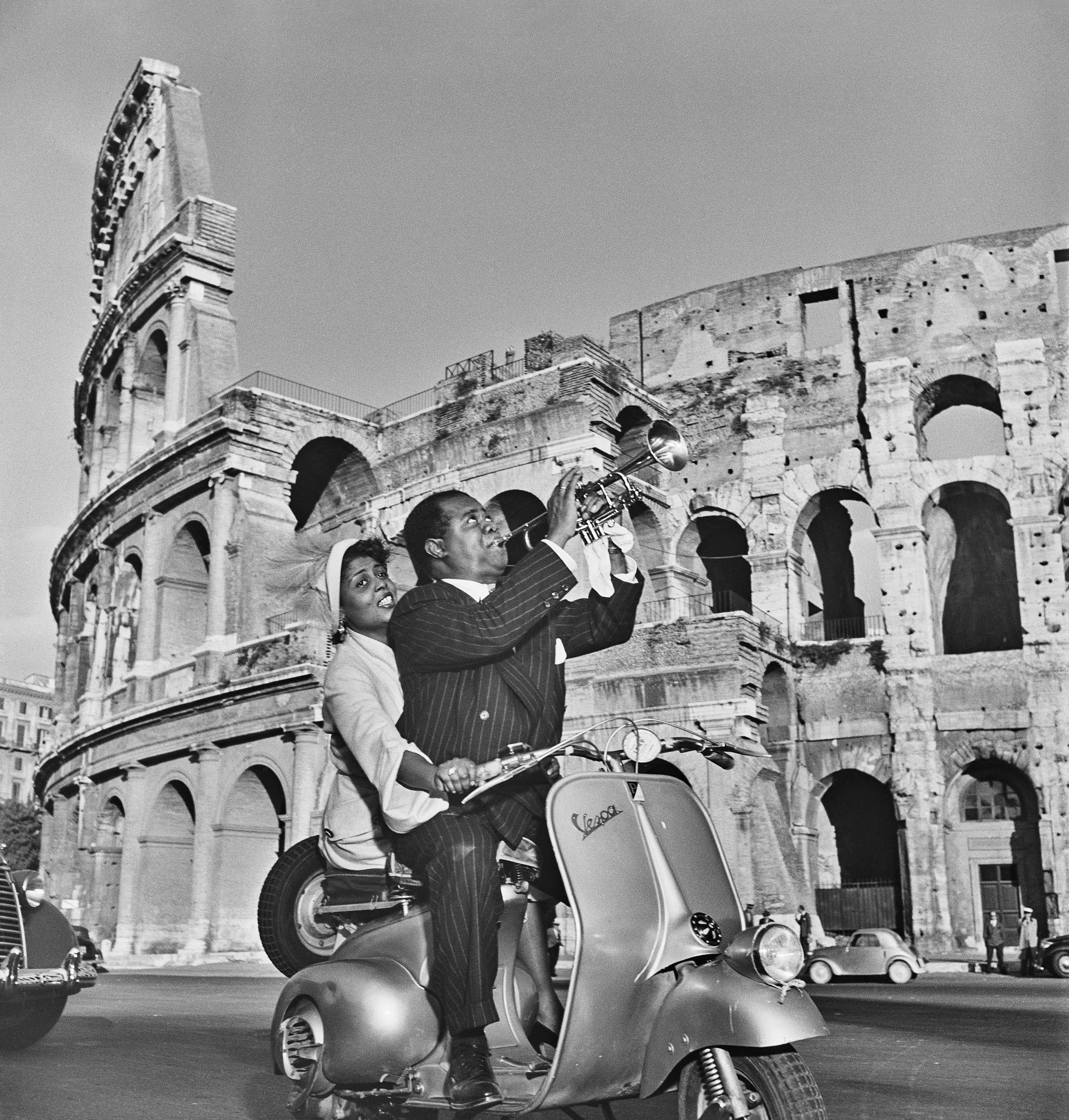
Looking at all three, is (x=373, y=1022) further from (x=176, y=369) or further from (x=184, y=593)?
(x=176, y=369)

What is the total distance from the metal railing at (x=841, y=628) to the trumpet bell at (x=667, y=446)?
19305mm

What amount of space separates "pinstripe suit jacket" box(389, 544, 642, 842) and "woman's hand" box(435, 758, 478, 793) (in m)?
0.30

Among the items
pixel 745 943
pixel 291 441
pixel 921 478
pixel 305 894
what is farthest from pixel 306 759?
pixel 745 943

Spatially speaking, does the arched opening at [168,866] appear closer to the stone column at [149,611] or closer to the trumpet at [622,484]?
the stone column at [149,611]

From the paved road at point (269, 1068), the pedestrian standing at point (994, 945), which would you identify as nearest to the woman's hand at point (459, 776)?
the paved road at point (269, 1068)

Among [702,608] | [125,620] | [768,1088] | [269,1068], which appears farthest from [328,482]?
[768,1088]

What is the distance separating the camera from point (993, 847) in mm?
21312

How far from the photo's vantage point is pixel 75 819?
26250mm

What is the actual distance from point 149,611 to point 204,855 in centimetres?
514

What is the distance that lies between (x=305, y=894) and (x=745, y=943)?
176cm

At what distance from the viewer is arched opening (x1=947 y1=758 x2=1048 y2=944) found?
20.9m

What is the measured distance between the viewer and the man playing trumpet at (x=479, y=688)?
10.9ft

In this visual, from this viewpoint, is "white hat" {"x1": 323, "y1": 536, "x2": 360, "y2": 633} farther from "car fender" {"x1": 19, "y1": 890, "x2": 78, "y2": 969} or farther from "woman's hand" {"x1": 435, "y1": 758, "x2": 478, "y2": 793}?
"car fender" {"x1": 19, "y1": 890, "x2": 78, "y2": 969}

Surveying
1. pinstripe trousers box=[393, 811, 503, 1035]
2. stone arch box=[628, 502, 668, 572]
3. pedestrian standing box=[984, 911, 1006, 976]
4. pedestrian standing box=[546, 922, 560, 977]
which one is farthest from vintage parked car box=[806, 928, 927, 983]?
pinstripe trousers box=[393, 811, 503, 1035]
